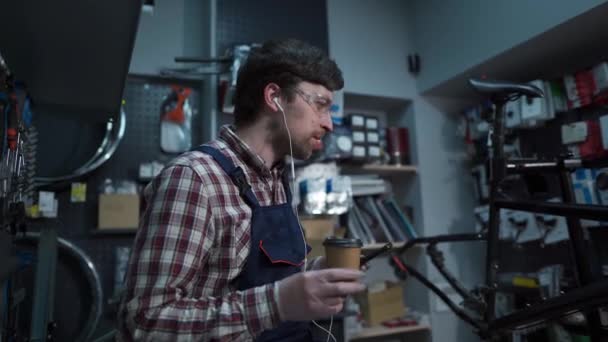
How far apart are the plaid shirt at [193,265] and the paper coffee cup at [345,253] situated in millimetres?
136

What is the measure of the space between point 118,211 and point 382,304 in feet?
5.68

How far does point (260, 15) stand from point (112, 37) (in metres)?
1.53

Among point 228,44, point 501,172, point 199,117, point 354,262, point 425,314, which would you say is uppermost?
point 228,44

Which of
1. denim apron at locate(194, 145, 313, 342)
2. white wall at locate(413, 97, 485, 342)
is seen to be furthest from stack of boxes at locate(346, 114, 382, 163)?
denim apron at locate(194, 145, 313, 342)

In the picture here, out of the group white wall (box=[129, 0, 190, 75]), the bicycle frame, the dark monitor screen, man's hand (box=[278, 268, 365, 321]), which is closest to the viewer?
man's hand (box=[278, 268, 365, 321])

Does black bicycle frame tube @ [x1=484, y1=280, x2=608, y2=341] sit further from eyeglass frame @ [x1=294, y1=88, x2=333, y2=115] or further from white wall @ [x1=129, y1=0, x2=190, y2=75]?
white wall @ [x1=129, y1=0, x2=190, y2=75]

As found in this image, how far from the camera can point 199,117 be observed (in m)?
2.50

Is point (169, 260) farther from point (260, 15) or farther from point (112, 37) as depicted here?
point (260, 15)

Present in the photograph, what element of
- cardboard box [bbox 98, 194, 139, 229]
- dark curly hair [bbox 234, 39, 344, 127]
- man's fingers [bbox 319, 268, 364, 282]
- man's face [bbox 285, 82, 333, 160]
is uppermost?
dark curly hair [bbox 234, 39, 344, 127]

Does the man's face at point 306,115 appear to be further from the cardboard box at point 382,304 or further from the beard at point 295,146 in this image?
the cardboard box at point 382,304

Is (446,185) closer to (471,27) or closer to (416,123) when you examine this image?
(416,123)

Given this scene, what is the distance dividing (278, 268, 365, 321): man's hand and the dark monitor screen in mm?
689

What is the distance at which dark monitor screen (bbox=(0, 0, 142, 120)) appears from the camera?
924mm

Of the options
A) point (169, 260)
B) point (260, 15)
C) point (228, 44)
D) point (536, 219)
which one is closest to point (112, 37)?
point (169, 260)
